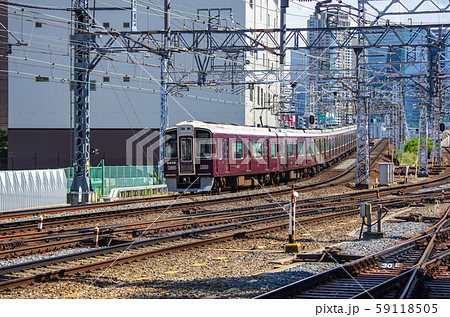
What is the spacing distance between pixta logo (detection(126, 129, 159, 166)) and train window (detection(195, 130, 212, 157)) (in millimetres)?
24361

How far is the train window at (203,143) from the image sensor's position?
89.0 feet

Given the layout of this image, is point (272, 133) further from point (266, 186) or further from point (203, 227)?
point (203, 227)

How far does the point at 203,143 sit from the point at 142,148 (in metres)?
27.8

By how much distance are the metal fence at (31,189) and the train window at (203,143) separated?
600 centimetres

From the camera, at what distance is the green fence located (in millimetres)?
30031

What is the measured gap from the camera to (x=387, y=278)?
9.95m

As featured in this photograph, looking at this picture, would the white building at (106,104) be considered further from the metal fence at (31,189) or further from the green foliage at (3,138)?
the metal fence at (31,189)

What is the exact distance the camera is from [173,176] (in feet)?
91.2

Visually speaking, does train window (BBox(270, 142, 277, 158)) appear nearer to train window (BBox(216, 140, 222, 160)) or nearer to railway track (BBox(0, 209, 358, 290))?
train window (BBox(216, 140, 222, 160))

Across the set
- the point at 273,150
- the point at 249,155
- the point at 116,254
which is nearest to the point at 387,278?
the point at 116,254

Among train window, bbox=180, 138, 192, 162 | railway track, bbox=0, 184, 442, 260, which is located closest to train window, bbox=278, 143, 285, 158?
train window, bbox=180, 138, 192, 162

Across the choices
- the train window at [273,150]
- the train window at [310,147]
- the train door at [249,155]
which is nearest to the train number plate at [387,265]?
the train door at [249,155]

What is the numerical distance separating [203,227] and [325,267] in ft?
22.1

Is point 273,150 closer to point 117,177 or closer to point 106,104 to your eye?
point 117,177
